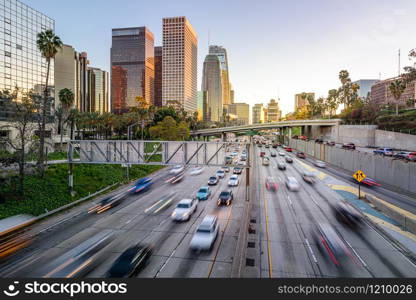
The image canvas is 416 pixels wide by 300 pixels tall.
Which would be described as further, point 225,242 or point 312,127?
point 312,127

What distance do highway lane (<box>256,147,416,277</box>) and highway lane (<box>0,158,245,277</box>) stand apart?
3.20 m

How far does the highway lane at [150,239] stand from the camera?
602 inches

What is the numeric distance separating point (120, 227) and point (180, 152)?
10.2 m

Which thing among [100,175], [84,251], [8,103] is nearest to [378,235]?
[84,251]

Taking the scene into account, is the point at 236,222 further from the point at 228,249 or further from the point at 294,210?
the point at 294,210

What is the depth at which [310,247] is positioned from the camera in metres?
18.3

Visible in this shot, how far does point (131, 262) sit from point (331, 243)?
15187mm

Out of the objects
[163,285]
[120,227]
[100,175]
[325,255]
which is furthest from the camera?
[100,175]

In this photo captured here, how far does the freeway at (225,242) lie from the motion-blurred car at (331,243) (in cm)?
29

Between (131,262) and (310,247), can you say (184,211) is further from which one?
(310,247)

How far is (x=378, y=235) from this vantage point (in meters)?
20.7

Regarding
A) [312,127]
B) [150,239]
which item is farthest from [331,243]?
[312,127]

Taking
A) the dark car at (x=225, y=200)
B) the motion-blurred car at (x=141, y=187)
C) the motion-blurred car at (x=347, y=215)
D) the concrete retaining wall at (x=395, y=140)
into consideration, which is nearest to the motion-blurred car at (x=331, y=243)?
the motion-blurred car at (x=347, y=215)

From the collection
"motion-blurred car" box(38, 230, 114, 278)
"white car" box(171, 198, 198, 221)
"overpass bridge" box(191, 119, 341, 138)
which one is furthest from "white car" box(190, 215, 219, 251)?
"overpass bridge" box(191, 119, 341, 138)
